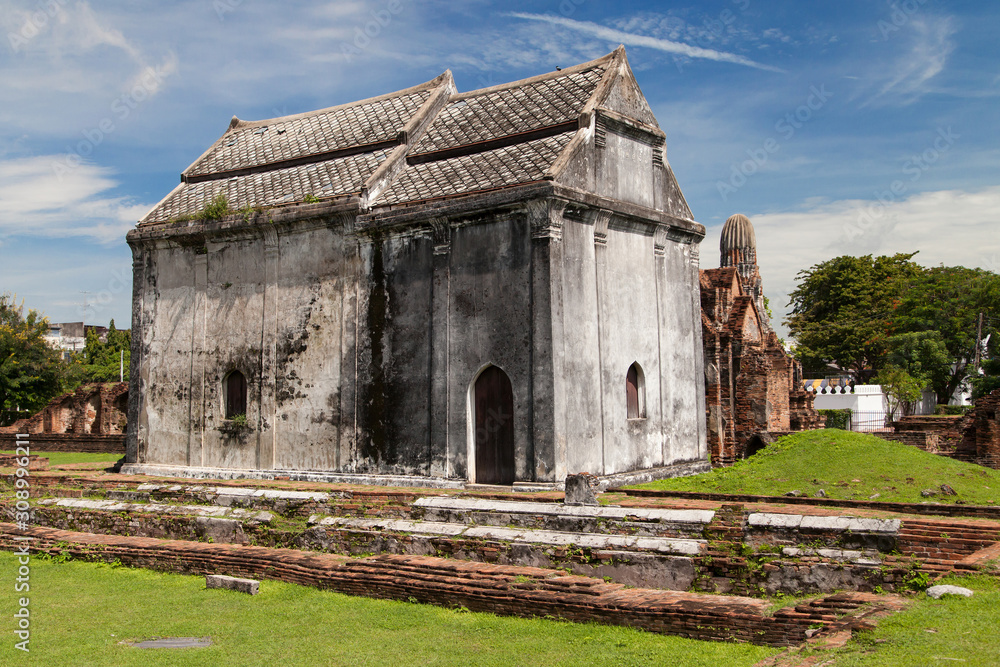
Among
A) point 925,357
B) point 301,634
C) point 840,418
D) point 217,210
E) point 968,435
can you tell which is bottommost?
point 301,634

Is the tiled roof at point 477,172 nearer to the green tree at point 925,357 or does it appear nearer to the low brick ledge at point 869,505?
the low brick ledge at point 869,505

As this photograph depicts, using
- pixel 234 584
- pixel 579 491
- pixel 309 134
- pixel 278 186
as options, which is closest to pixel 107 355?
pixel 309 134

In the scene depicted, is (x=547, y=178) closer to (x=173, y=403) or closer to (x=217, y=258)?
(x=217, y=258)

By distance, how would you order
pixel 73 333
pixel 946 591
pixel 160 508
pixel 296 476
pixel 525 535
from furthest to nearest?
pixel 73 333
pixel 296 476
pixel 160 508
pixel 525 535
pixel 946 591

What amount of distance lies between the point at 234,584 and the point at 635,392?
24.3 feet

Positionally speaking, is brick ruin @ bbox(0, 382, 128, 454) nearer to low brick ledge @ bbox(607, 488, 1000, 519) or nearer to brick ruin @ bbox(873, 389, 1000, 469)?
low brick ledge @ bbox(607, 488, 1000, 519)

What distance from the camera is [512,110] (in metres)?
14.5

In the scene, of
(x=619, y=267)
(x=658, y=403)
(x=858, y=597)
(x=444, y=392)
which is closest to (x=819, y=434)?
(x=658, y=403)

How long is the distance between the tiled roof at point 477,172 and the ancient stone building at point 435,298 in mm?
42

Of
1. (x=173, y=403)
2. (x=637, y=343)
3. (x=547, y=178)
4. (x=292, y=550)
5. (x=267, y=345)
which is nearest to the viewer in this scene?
(x=292, y=550)

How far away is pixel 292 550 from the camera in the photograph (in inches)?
404

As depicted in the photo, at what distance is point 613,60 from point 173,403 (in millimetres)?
10522

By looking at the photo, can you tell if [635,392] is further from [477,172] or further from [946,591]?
[946,591]

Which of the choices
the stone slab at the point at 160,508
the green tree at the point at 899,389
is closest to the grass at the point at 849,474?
the stone slab at the point at 160,508
